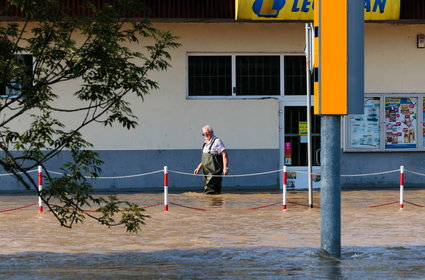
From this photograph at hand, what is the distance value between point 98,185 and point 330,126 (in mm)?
11225

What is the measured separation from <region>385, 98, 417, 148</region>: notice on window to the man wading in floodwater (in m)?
4.50

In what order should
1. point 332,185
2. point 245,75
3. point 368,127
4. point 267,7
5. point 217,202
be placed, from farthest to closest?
point 368,127 < point 245,75 < point 267,7 < point 217,202 < point 332,185

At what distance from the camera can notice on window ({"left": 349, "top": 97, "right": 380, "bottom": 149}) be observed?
2256cm

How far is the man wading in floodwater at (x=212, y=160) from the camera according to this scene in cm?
2078

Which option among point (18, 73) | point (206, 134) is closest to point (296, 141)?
point (206, 134)

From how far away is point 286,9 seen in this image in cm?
2116

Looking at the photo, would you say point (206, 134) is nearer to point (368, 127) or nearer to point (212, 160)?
point (212, 160)

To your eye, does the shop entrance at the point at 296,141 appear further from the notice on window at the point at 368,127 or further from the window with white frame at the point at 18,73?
the window with white frame at the point at 18,73

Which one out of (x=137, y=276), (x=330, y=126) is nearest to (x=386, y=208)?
(x=330, y=126)

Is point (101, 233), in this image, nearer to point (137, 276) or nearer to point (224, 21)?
point (137, 276)

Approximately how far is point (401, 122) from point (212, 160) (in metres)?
5.07

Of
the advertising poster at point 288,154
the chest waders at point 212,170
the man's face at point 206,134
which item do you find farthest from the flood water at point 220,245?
the advertising poster at point 288,154

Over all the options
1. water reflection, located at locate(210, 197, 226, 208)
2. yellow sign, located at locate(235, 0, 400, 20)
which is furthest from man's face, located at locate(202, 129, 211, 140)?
yellow sign, located at locate(235, 0, 400, 20)

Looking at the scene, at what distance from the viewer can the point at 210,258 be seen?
11766 mm
